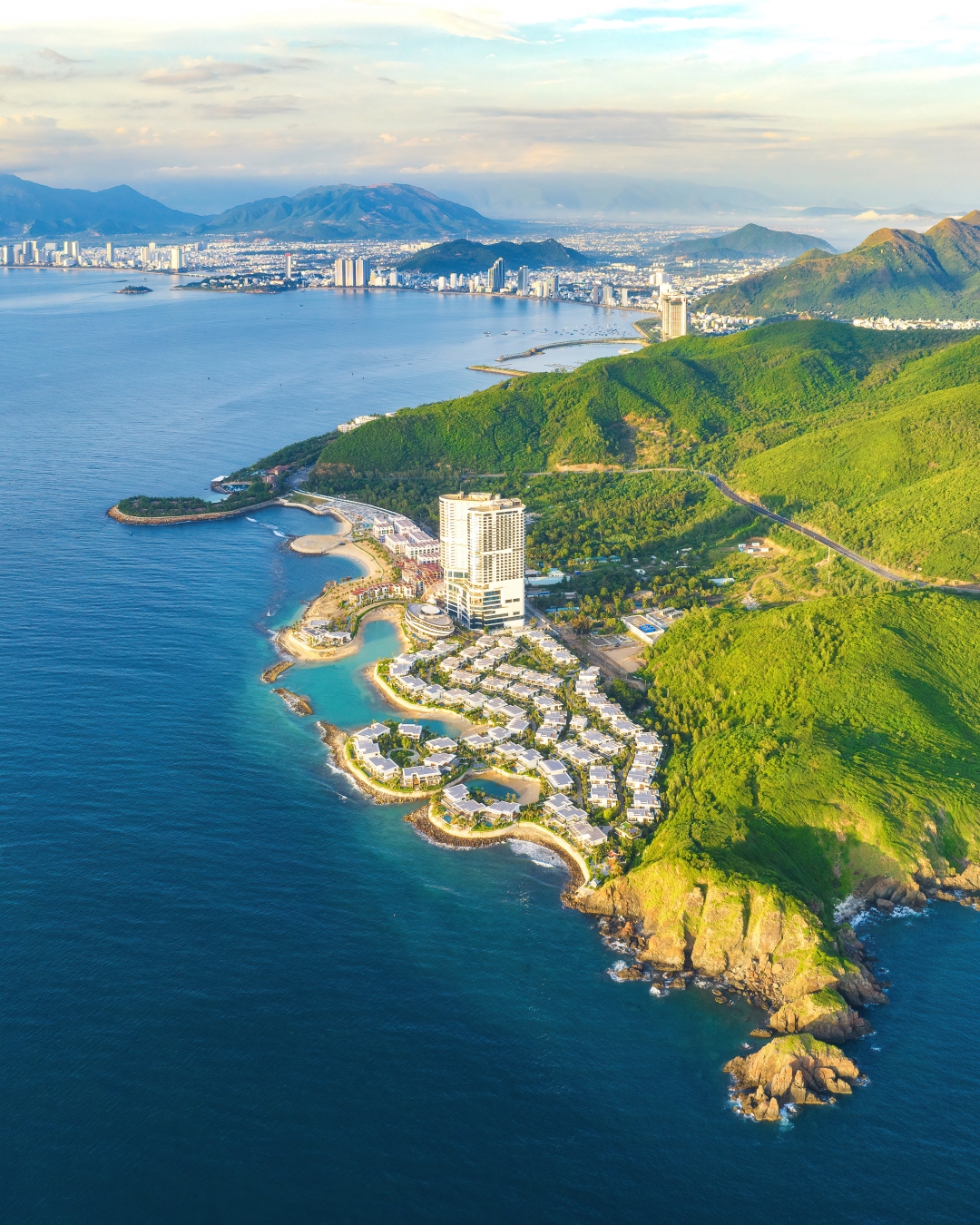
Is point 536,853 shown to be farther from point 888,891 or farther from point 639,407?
point 639,407

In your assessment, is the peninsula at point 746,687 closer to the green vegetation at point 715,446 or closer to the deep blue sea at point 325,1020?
the green vegetation at point 715,446

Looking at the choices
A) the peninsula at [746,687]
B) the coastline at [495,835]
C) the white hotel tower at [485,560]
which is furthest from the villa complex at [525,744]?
the white hotel tower at [485,560]

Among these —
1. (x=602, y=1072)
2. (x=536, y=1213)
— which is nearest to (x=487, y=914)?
(x=602, y=1072)

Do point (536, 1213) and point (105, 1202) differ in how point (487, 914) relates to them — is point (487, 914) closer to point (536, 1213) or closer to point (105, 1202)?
point (536, 1213)

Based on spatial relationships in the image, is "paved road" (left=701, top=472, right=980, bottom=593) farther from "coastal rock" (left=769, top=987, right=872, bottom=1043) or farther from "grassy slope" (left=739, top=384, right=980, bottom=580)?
"coastal rock" (left=769, top=987, right=872, bottom=1043)

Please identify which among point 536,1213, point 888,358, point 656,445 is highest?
point 888,358

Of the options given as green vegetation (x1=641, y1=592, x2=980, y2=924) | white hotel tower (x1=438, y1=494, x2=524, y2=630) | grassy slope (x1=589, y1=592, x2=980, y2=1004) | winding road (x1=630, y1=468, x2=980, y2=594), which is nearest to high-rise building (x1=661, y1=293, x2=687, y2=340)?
winding road (x1=630, y1=468, x2=980, y2=594)
